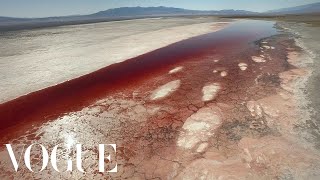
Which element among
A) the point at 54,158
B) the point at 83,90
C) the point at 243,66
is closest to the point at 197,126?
the point at 54,158

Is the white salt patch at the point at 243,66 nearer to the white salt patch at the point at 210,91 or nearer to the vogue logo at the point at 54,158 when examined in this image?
the white salt patch at the point at 210,91

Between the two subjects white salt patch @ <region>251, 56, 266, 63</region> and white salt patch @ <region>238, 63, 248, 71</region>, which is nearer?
white salt patch @ <region>238, 63, 248, 71</region>

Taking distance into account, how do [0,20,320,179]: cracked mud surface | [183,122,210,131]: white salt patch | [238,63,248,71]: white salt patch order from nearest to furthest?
[0,20,320,179]: cracked mud surface < [183,122,210,131]: white salt patch < [238,63,248,71]: white salt patch

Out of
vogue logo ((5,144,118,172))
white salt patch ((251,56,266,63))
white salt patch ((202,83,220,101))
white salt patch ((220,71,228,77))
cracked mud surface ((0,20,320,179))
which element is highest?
white salt patch ((251,56,266,63))

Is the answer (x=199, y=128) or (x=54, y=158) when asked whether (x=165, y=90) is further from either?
(x=54, y=158)

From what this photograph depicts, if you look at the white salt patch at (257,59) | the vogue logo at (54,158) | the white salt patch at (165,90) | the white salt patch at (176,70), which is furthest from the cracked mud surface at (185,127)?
the white salt patch at (257,59)

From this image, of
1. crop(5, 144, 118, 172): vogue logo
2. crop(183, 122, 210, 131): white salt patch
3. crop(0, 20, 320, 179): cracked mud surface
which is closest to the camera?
crop(0, 20, 320, 179): cracked mud surface

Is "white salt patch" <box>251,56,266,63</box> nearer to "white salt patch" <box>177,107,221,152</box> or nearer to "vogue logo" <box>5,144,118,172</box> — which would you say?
"white salt patch" <box>177,107,221,152</box>

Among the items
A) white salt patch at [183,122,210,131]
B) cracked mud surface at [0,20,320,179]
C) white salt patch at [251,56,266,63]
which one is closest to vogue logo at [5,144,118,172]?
cracked mud surface at [0,20,320,179]
